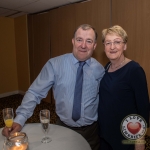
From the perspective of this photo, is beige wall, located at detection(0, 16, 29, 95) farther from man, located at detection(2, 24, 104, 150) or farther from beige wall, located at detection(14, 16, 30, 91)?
man, located at detection(2, 24, 104, 150)

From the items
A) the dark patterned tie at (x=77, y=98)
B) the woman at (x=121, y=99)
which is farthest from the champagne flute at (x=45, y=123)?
the woman at (x=121, y=99)

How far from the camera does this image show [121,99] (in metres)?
1.50

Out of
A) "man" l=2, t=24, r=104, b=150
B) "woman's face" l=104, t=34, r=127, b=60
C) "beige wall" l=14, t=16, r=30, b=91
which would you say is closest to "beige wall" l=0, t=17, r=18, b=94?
"beige wall" l=14, t=16, r=30, b=91

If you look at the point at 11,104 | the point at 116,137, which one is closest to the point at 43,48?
the point at 11,104

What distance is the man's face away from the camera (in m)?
1.67

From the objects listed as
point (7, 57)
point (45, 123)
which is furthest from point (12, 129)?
point (7, 57)

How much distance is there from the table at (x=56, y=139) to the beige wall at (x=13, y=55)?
4.24 metres

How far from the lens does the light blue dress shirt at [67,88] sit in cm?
162

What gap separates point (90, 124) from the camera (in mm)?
1688

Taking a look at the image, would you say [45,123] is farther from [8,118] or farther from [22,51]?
[22,51]

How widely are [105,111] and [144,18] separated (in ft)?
6.22

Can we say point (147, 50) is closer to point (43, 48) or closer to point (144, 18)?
point (144, 18)

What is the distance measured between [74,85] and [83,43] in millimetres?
430

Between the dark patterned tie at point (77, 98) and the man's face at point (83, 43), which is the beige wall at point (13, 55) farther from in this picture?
the dark patterned tie at point (77, 98)
